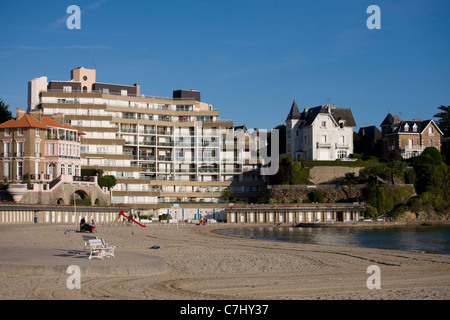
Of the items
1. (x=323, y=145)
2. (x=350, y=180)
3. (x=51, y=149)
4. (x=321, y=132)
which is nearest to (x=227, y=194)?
(x=323, y=145)

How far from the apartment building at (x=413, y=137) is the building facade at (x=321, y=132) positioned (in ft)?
27.4

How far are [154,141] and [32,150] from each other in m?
24.8

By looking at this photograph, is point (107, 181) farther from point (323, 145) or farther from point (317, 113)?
point (317, 113)

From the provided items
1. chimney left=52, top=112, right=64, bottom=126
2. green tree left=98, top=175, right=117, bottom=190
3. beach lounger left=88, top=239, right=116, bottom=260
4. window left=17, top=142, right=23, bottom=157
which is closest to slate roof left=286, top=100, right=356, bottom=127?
green tree left=98, top=175, right=117, bottom=190

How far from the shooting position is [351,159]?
90812 mm

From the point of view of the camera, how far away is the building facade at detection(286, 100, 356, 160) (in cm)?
9175

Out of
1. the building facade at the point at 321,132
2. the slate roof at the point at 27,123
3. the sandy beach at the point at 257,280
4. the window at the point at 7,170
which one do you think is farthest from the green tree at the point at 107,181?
the sandy beach at the point at 257,280

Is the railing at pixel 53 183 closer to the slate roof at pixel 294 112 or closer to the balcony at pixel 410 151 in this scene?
the slate roof at pixel 294 112

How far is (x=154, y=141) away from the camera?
88938 mm

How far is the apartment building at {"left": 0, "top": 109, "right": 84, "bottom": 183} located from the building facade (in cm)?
3974

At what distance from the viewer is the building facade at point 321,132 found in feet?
301

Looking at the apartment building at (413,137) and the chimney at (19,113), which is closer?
the chimney at (19,113)
